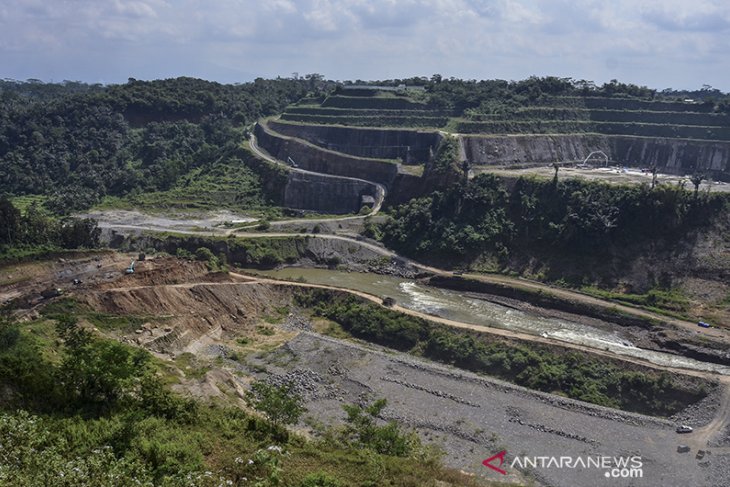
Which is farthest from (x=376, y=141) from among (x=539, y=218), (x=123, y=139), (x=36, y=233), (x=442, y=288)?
(x=36, y=233)

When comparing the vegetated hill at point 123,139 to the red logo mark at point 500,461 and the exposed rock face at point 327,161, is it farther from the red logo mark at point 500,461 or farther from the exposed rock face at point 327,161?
the red logo mark at point 500,461

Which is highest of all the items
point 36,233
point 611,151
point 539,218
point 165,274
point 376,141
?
point 611,151

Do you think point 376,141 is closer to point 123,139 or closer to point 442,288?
point 442,288

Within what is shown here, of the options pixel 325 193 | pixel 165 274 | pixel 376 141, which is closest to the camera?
pixel 165 274

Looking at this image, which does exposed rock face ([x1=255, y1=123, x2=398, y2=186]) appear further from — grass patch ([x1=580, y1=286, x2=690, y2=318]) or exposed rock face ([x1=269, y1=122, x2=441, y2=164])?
grass patch ([x1=580, y1=286, x2=690, y2=318])

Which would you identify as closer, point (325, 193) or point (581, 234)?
point (581, 234)

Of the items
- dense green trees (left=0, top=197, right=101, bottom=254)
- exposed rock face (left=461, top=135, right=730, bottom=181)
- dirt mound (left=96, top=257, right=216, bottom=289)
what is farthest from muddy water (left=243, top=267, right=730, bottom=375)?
exposed rock face (left=461, top=135, right=730, bottom=181)

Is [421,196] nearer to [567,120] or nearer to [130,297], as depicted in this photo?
[567,120]
